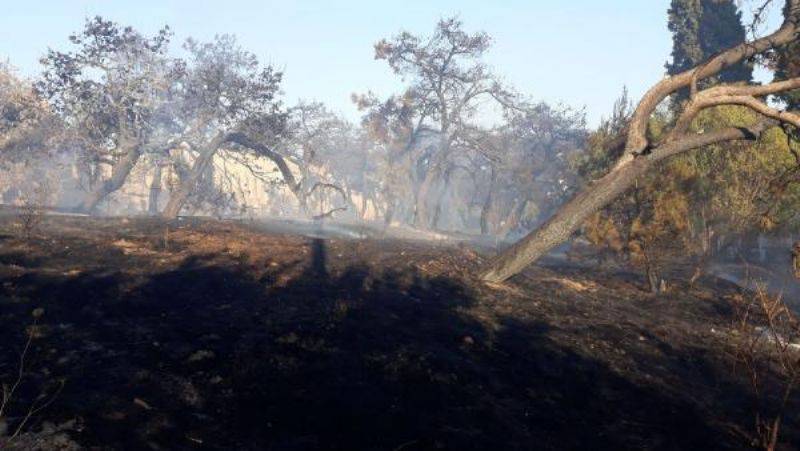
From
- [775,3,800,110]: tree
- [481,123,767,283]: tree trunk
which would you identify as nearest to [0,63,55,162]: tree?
[481,123,767,283]: tree trunk

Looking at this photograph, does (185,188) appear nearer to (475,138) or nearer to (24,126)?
(24,126)

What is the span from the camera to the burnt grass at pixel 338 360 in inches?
166

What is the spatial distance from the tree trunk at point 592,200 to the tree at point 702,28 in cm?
2116

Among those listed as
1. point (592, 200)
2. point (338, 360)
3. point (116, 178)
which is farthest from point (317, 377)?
point (116, 178)

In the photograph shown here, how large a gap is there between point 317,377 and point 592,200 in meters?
7.56

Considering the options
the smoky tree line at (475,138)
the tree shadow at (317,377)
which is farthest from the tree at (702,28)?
the tree shadow at (317,377)

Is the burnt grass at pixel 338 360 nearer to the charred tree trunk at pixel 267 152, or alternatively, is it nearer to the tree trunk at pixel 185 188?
the tree trunk at pixel 185 188

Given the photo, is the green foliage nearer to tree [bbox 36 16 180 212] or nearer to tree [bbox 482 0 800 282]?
tree [bbox 482 0 800 282]

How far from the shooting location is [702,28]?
29406 mm

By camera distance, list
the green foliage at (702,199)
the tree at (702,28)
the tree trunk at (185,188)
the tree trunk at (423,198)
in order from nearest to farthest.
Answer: the green foliage at (702,199), the tree trunk at (185,188), the tree at (702,28), the tree trunk at (423,198)

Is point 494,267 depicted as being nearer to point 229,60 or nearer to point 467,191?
point 229,60

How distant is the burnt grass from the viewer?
4.22m

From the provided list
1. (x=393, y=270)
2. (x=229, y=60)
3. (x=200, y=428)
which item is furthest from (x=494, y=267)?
(x=229, y=60)

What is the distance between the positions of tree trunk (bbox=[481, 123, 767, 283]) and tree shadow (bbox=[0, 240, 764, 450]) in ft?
9.67
